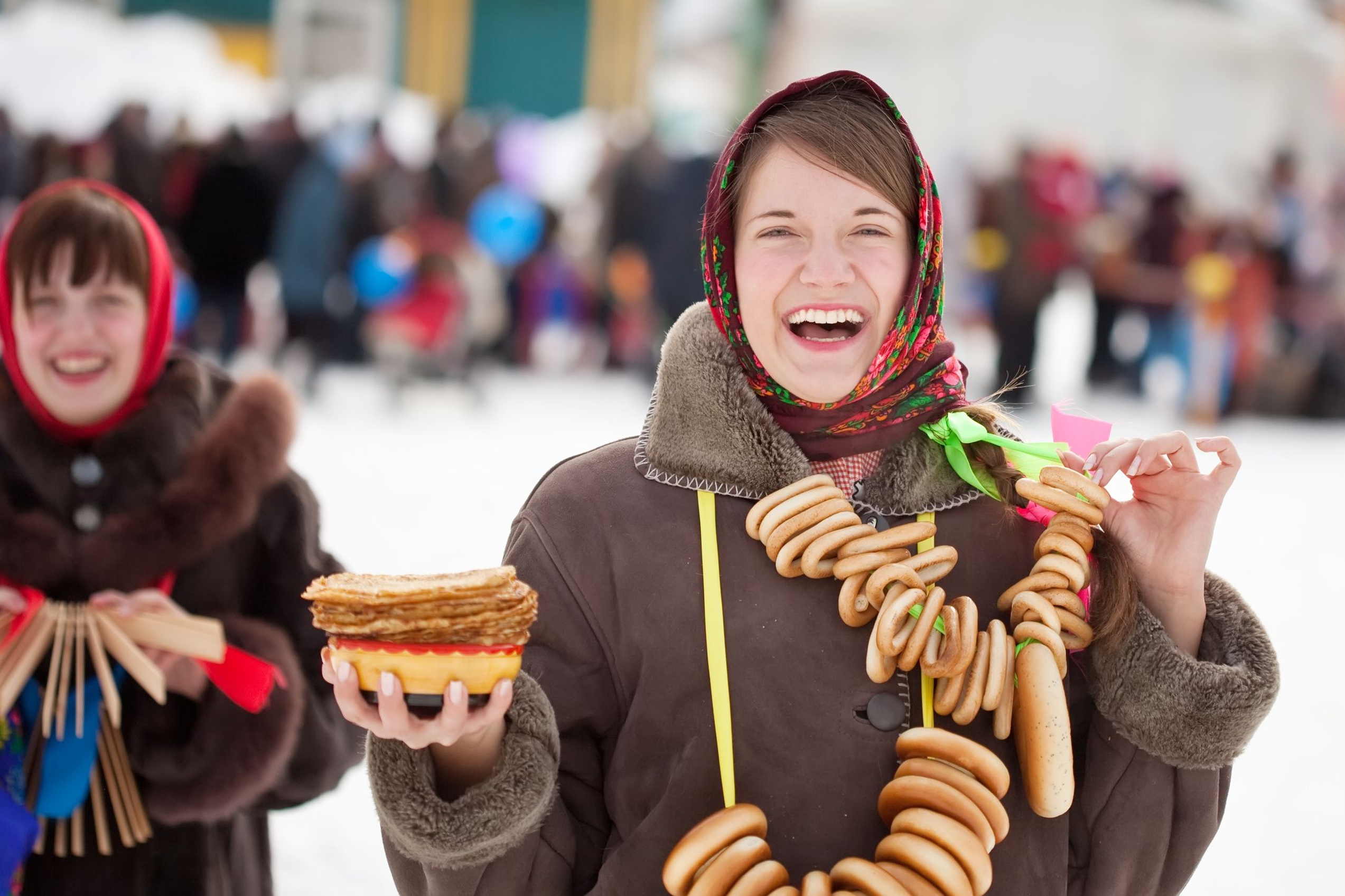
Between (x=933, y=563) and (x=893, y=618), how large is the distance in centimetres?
11

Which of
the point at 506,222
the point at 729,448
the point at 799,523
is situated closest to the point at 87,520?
the point at 729,448

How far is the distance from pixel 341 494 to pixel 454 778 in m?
5.86

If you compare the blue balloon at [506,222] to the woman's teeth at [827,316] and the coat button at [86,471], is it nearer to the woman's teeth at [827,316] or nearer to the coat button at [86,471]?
the coat button at [86,471]

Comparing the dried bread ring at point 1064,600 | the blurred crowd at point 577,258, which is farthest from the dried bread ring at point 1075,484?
the blurred crowd at point 577,258

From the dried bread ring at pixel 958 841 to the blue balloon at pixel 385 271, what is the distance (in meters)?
9.29

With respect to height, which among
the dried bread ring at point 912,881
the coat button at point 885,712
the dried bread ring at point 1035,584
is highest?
the dried bread ring at point 1035,584

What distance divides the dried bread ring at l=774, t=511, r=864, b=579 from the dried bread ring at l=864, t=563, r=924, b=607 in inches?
2.2

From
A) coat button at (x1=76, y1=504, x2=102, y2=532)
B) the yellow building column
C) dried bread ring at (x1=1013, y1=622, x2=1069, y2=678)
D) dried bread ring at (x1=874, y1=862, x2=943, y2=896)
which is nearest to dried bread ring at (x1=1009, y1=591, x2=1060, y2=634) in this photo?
dried bread ring at (x1=1013, y1=622, x2=1069, y2=678)

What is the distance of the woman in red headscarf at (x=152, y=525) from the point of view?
218 centimetres

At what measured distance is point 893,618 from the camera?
5.12ft

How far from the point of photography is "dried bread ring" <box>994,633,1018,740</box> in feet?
5.28

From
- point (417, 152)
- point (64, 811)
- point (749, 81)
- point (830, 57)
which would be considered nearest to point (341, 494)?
point (64, 811)

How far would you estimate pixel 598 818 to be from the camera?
1.70m

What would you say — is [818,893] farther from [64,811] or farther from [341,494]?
[341,494]
